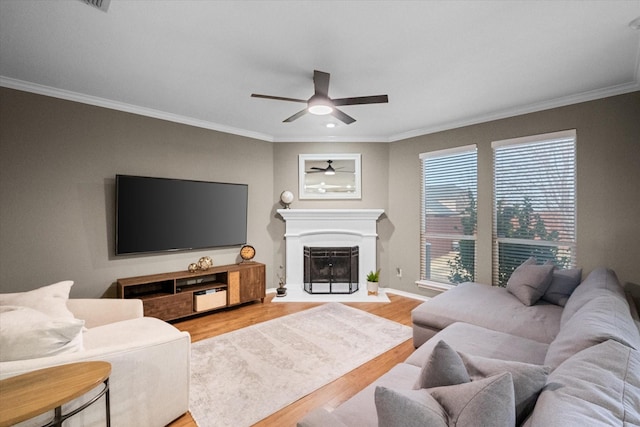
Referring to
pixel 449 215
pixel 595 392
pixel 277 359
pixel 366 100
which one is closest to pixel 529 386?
pixel 595 392

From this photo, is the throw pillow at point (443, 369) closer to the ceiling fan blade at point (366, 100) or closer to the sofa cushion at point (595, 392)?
the sofa cushion at point (595, 392)

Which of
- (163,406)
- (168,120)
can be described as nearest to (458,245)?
(163,406)

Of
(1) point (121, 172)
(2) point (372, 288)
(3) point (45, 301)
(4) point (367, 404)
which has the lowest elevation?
(2) point (372, 288)

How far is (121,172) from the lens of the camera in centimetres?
353

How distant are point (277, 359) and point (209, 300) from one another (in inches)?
64.1

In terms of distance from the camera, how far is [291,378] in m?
2.36

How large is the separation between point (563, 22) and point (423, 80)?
3.60 ft

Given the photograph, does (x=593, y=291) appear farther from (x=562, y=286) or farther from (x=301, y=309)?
(x=301, y=309)

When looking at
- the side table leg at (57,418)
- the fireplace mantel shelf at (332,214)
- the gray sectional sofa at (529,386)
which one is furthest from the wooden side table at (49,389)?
the fireplace mantel shelf at (332,214)

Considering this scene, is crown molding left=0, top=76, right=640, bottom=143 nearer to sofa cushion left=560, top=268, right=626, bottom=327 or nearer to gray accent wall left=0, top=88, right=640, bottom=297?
gray accent wall left=0, top=88, right=640, bottom=297

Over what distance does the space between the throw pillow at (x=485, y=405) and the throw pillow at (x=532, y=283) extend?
7.89 feet

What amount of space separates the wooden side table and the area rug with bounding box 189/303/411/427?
80cm

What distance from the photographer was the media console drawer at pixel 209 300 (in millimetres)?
3746

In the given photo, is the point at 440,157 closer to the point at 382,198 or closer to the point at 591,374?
the point at 382,198
